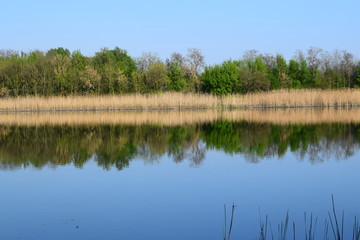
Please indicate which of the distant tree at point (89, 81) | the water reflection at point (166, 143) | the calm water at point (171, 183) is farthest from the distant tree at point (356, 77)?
the calm water at point (171, 183)

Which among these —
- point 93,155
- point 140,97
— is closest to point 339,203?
point 93,155

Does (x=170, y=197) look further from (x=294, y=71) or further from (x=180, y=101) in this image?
(x=294, y=71)

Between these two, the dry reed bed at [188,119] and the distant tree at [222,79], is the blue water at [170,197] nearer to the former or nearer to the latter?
the dry reed bed at [188,119]

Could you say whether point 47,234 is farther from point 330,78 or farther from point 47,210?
point 330,78

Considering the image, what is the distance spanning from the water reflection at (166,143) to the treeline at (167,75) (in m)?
17.7

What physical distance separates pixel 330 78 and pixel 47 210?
34.6 m

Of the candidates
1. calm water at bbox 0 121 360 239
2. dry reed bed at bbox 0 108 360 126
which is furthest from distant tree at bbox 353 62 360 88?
calm water at bbox 0 121 360 239

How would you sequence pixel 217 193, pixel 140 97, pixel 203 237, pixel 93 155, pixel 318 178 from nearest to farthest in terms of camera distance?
pixel 203 237 → pixel 217 193 → pixel 318 178 → pixel 93 155 → pixel 140 97

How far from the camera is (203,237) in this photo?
16.2 ft

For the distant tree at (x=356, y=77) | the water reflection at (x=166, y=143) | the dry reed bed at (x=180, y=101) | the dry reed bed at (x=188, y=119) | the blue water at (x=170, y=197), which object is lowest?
the blue water at (x=170, y=197)

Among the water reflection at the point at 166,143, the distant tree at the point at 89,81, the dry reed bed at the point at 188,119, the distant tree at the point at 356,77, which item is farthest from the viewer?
the distant tree at the point at 356,77

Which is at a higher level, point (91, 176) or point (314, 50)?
point (314, 50)

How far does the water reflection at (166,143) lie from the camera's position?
1055 cm

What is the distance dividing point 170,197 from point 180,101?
2501 cm
